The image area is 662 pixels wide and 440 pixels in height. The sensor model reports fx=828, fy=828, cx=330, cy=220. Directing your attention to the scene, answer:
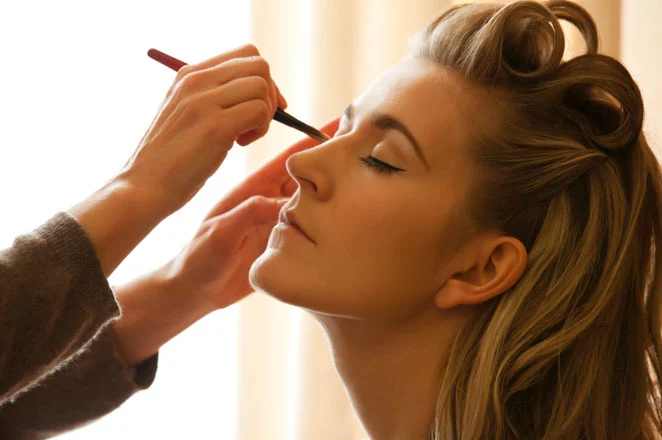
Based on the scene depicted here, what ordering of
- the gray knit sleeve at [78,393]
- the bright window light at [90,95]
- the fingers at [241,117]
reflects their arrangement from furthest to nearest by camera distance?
the bright window light at [90,95] < the gray knit sleeve at [78,393] < the fingers at [241,117]

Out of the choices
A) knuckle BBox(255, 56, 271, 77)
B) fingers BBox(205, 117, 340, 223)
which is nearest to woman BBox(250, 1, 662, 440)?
knuckle BBox(255, 56, 271, 77)

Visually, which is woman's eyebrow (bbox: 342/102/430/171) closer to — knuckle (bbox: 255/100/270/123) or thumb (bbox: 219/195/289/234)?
knuckle (bbox: 255/100/270/123)

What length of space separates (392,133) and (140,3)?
0.68 meters

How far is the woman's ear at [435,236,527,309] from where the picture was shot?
98cm

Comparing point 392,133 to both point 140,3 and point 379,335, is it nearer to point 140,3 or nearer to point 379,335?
point 379,335

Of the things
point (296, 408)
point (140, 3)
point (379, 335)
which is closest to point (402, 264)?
point (379, 335)

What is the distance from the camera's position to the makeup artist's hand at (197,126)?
0.95m

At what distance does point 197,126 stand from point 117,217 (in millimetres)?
140

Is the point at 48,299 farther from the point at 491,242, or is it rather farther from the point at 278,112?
the point at 491,242

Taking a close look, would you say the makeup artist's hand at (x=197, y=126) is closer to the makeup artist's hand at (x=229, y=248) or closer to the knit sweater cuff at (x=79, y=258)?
the knit sweater cuff at (x=79, y=258)

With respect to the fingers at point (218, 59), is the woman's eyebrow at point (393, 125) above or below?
below

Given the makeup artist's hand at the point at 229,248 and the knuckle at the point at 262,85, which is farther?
the makeup artist's hand at the point at 229,248

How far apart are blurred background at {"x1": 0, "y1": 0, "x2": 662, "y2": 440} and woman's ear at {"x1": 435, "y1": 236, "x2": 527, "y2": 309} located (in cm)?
55

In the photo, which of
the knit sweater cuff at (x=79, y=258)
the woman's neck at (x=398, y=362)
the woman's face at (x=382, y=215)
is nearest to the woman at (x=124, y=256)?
the knit sweater cuff at (x=79, y=258)
